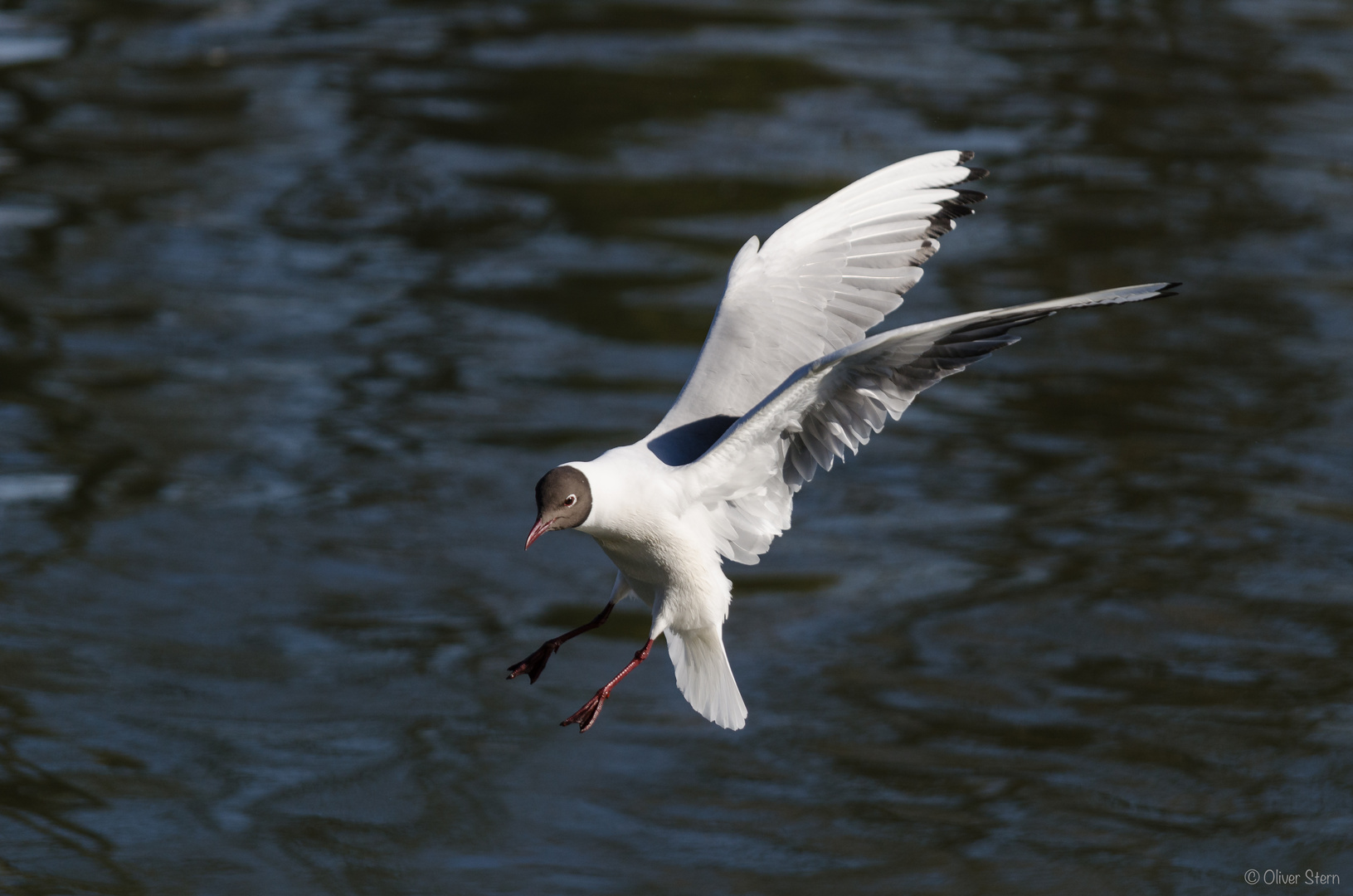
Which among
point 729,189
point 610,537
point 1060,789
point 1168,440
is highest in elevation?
point 610,537

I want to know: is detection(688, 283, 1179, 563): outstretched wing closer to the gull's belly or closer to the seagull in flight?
the seagull in flight

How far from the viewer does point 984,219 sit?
Result: 67.3 feet

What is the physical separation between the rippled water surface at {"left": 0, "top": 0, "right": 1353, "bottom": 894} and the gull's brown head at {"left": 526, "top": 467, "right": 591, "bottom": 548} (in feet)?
23.0

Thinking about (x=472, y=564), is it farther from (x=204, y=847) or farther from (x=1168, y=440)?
(x=1168, y=440)

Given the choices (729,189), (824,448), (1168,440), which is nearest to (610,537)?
(824,448)

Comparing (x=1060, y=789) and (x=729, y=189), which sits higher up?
(x=729, y=189)

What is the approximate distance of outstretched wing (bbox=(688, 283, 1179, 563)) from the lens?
5.68 meters

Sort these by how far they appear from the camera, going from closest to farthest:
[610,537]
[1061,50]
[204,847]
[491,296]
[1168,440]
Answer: [610,537]
[204,847]
[1168,440]
[491,296]
[1061,50]

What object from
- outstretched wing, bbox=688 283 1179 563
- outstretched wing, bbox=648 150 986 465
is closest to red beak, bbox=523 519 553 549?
outstretched wing, bbox=688 283 1179 563

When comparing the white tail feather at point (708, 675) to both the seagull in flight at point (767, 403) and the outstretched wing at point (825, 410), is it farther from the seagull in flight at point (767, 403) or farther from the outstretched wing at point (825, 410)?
the outstretched wing at point (825, 410)

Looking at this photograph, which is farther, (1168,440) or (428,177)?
(428,177)

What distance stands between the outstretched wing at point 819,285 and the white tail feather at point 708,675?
0.74 m

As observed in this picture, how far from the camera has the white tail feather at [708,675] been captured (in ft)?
22.1

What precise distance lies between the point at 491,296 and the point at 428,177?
9.21ft
